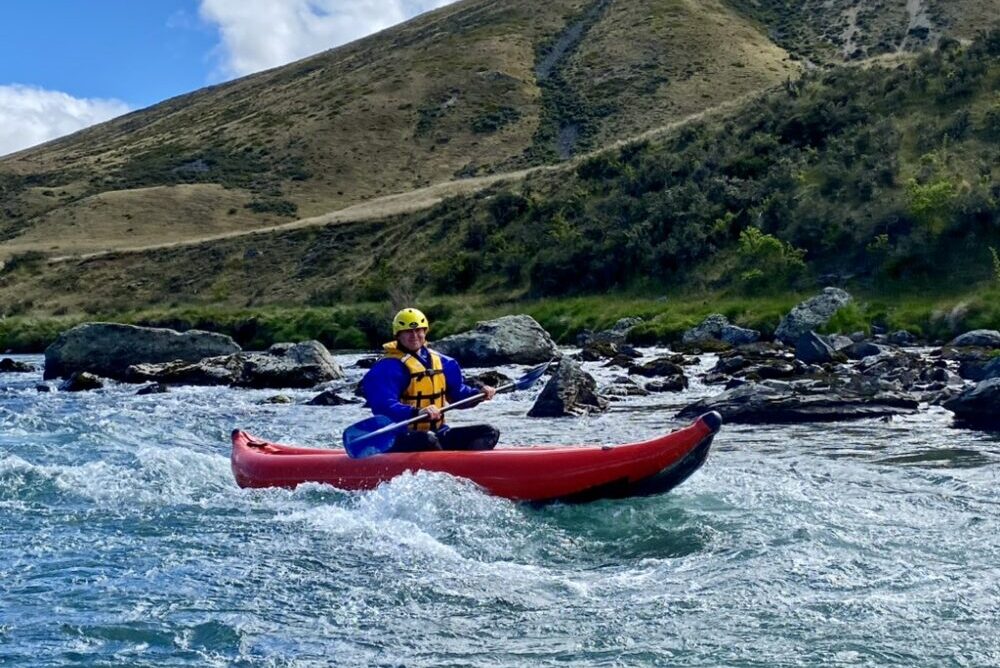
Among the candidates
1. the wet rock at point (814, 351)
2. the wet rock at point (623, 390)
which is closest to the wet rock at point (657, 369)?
the wet rock at point (623, 390)

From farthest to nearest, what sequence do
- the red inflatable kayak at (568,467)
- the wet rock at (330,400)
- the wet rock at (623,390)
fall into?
the wet rock at (330,400) → the wet rock at (623,390) → the red inflatable kayak at (568,467)

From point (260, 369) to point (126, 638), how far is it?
1695 cm

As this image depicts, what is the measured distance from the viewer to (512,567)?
838 cm

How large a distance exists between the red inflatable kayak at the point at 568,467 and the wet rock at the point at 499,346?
1388cm

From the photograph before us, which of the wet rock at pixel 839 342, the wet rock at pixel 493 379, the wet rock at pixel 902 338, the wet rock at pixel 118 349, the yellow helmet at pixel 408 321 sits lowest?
the wet rock at pixel 902 338

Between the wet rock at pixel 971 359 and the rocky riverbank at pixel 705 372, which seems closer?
the rocky riverbank at pixel 705 372

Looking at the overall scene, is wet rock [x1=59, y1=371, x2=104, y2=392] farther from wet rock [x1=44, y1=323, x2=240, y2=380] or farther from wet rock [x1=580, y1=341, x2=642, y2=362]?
wet rock [x1=580, y1=341, x2=642, y2=362]

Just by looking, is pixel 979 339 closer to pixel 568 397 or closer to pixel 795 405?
pixel 795 405

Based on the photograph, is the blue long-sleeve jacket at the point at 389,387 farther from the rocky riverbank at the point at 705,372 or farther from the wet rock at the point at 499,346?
the wet rock at the point at 499,346

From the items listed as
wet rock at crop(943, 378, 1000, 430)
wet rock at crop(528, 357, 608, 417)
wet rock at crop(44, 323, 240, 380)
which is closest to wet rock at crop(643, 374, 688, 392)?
wet rock at crop(528, 357, 608, 417)

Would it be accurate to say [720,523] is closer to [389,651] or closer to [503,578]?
[503,578]

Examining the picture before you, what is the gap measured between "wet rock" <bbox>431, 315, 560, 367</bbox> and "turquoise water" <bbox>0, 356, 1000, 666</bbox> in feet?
39.2

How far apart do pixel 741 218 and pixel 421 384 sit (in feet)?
83.6

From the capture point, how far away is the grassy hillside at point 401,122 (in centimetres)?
7594
